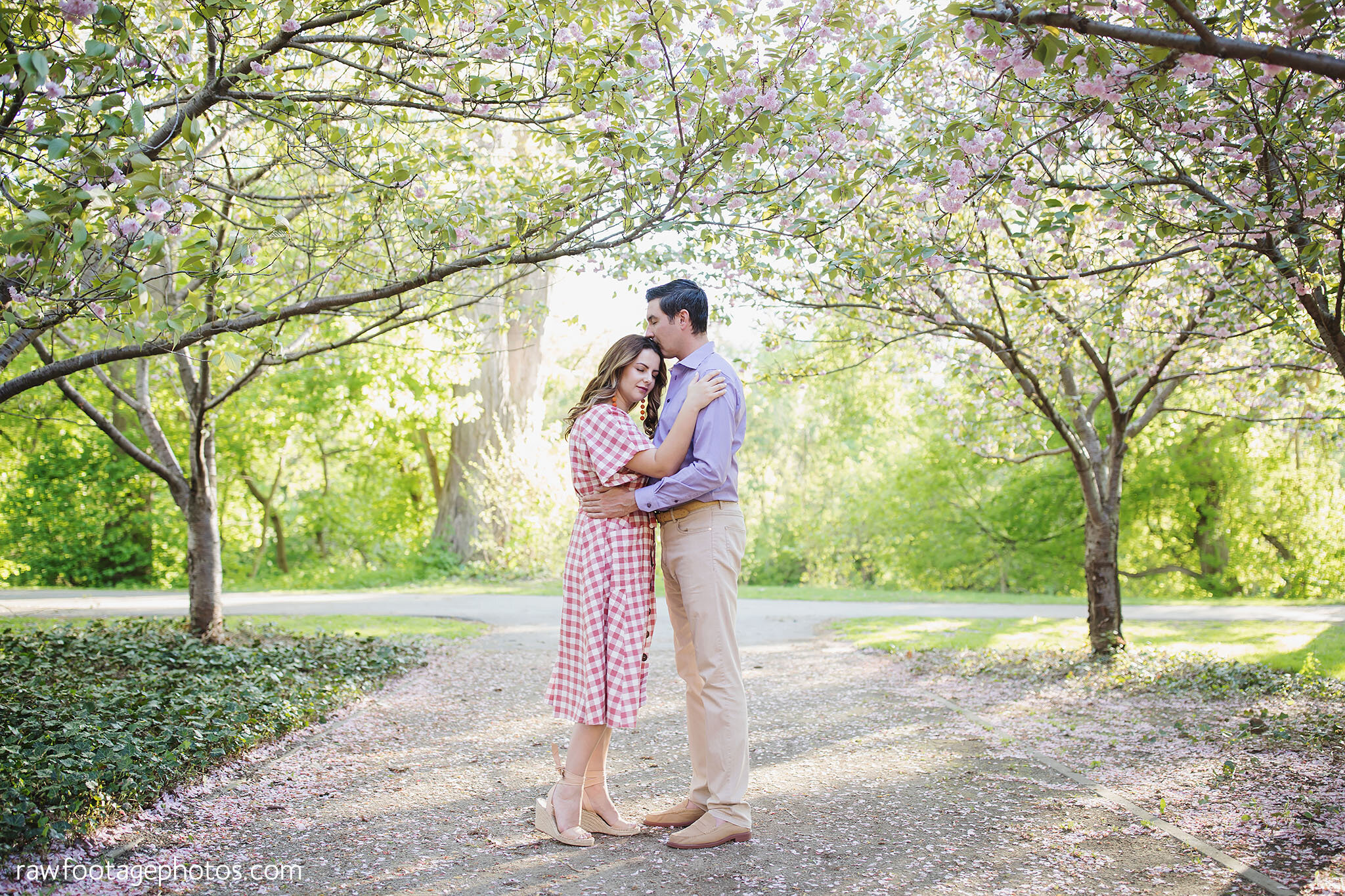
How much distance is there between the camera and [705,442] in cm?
358

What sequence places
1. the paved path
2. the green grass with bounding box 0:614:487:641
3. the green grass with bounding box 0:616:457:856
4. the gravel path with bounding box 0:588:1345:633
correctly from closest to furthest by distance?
the green grass with bounding box 0:616:457:856 < the green grass with bounding box 0:614:487:641 < the paved path < the gravel path with bounding box 0:588:1345:633

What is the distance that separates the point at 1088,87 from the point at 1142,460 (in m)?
17.8

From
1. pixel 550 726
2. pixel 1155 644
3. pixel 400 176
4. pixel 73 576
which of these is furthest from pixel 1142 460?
pixel 73 576

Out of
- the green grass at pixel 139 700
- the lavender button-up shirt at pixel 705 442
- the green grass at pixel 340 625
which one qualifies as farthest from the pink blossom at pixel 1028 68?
the green grass at pixel 340 625

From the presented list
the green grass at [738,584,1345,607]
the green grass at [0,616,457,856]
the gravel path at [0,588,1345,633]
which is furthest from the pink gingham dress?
the green grass at [738,584,1345,607]

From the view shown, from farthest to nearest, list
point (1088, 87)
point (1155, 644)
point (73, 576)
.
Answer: point (73, 576)
point (1155, 644)
point (1088, 87)

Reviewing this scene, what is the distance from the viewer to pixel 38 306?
150 inches

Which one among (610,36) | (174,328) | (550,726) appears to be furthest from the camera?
(550,726)

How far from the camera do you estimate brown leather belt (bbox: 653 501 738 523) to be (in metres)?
3.64

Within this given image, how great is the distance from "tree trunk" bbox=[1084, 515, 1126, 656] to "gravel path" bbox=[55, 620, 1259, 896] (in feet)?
8.18

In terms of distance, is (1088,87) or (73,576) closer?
(1088,87)

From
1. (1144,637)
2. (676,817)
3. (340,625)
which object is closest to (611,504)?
(676,817)

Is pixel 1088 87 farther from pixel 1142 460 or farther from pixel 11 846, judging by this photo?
pixel 1142 460

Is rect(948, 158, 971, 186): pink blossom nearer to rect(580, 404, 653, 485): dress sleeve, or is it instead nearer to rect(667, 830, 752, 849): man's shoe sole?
rect(580, 404, 653, 485): dress sleeve
